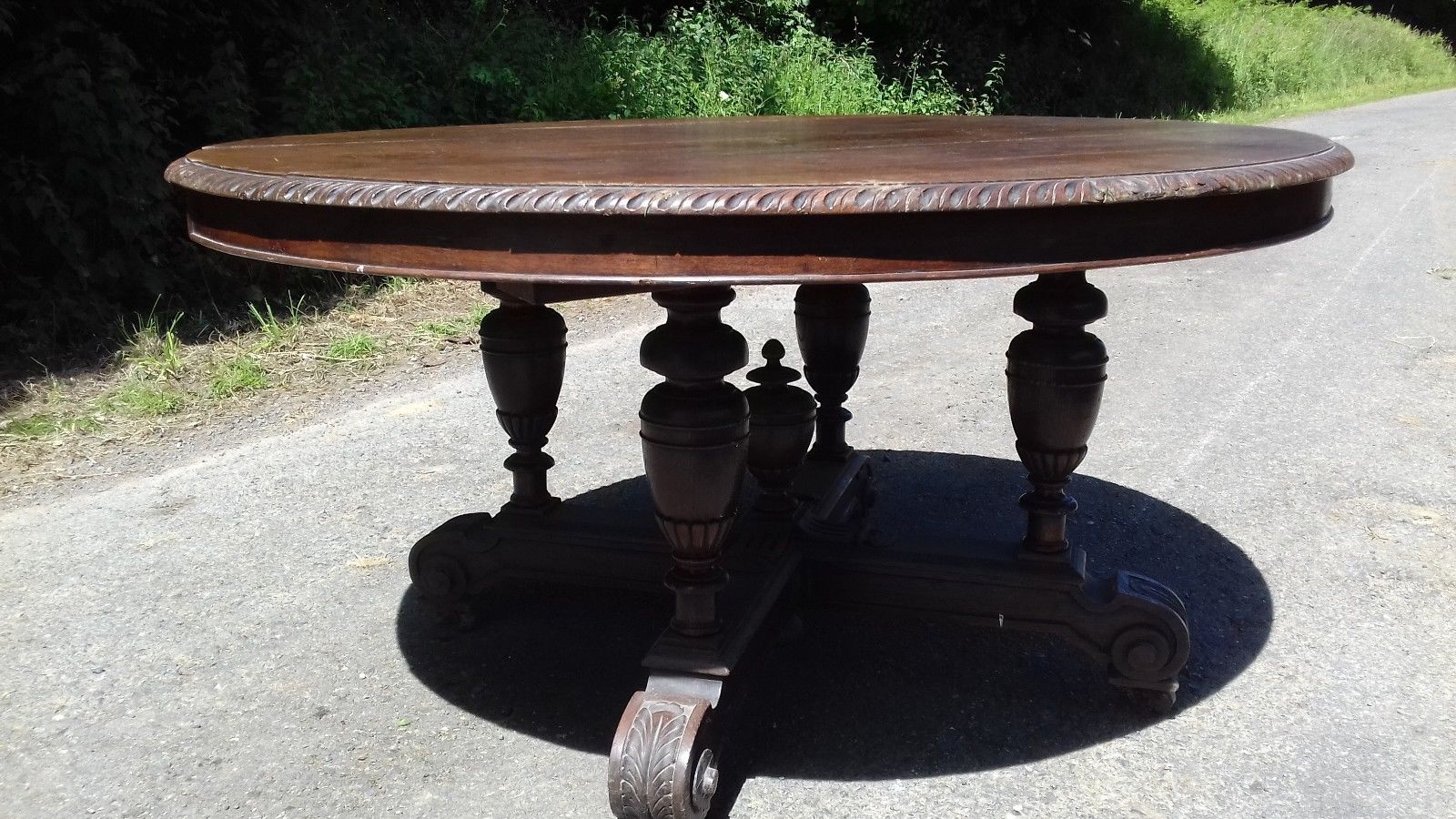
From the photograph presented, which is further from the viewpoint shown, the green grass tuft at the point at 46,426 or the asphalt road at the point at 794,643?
the green grass tuft at the point at 46,426

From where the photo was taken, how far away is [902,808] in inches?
71.9

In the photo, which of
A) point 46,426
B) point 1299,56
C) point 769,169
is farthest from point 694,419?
point 1299,56

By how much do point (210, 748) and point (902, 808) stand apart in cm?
110

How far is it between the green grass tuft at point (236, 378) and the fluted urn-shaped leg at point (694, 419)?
2500 millimetres

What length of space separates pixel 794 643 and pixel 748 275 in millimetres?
1103

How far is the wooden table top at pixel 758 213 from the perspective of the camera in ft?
4.47

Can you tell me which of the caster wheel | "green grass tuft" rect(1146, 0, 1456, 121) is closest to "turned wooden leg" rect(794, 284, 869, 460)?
the caster wheel

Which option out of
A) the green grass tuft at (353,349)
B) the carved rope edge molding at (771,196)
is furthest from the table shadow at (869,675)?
the green grass tuft at (353,349)

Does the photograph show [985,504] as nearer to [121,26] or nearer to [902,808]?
[902,808]

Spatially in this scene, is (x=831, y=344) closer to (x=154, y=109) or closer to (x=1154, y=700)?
(x=1154, y=700)

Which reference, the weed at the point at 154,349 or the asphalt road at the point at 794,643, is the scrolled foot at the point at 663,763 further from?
the weed at the point at 154,349

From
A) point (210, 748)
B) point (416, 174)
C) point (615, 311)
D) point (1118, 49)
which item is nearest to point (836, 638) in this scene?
point (210, 748)

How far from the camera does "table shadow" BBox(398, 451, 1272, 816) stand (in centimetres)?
199

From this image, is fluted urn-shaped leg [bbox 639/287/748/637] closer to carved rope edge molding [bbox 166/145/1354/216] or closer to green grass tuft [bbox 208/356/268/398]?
carved rope edge molding [bbox 166/145/1354/216]
